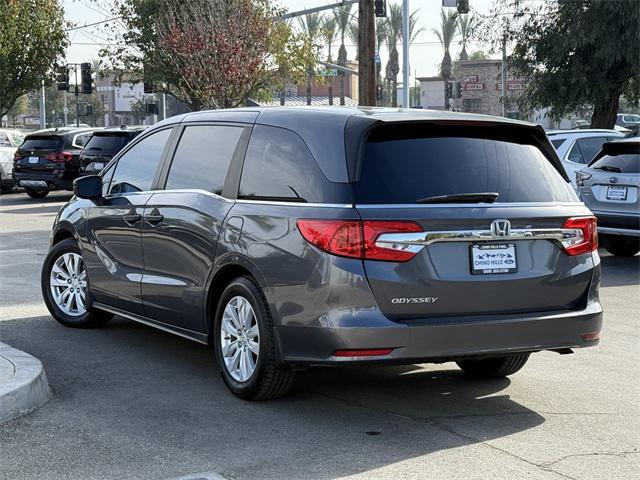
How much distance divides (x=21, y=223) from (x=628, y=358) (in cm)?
1388

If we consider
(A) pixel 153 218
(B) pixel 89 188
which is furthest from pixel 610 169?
(A) pixel 153 218

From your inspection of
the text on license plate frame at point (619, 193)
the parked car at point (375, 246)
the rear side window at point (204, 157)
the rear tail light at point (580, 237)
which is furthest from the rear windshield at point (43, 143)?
the rear tail light at point (580, 237)

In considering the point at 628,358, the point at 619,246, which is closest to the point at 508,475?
the point at 628,358

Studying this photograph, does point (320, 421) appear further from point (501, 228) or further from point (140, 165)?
point (140, 165)

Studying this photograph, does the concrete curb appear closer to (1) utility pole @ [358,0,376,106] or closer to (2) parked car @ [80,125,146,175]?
(2) parked car @ [80,125,146,175]

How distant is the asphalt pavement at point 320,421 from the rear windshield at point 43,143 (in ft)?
58.5

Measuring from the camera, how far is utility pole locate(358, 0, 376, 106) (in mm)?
23266

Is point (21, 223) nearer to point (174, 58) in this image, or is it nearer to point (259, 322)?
point (259, 322)

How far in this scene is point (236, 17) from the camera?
34219 mm

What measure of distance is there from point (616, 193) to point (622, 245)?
4.82ft

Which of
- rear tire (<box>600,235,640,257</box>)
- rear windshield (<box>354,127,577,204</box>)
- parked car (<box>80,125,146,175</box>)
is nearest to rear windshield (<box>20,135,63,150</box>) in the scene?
parked car (<box>80,125,146,175</box>)

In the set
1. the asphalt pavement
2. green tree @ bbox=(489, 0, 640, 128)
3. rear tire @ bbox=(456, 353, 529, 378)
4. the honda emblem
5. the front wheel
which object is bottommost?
the asphalt pavement

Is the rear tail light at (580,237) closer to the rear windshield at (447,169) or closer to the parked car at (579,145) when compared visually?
the rear windshield at (447,169)

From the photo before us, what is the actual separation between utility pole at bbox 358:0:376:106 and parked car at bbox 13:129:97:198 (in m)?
6.85
